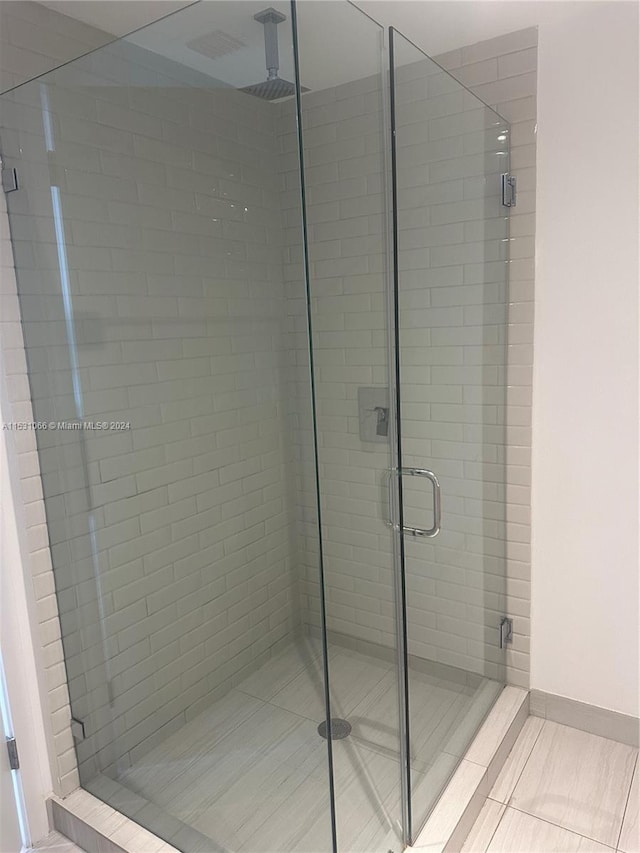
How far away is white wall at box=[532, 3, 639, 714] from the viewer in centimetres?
198

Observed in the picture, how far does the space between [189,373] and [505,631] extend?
1.56 m

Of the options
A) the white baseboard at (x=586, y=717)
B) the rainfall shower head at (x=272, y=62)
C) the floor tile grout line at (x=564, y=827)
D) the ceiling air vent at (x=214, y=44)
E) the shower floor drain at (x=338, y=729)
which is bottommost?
the floor tile grout line at (x=564, y=827)

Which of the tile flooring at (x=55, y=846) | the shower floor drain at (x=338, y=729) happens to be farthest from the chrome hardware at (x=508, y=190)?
the tile flooring at (x=55, y=846)

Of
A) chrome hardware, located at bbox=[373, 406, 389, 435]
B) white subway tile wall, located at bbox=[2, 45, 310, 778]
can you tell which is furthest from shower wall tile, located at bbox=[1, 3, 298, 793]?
chrome hardware, located at bbox=[373, 406, 389, 435]

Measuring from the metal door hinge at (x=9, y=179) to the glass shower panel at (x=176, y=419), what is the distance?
0.02m

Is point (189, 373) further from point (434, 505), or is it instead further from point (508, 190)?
point (508, 190)

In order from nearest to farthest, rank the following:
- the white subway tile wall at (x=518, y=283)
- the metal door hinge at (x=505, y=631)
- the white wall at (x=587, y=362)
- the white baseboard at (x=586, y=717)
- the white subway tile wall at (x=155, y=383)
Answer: the white subway tile wall at (x=155, y=383), the white wall at (x=587, y=362), the white subway tile wall at (x=518, y=283), the white baseboard at (x=586, y=717), the metal door hinge at (x=505, y=631)

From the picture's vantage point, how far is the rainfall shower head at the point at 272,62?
56.5 inches

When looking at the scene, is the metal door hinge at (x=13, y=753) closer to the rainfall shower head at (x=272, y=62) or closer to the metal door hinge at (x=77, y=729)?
the metal door hinge at (x=77, y=729)

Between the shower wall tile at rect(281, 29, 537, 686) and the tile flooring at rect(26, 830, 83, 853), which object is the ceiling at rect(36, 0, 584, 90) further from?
the tile flooring at rect(26, 830, 83, 853)

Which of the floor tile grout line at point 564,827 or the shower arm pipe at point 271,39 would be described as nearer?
the shower arm pipe at point 271,39

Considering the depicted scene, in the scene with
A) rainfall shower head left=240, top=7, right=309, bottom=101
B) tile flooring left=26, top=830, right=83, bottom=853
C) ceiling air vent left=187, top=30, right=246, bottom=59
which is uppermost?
ceiling air vent left=187, top=30, right=246, bottom=59

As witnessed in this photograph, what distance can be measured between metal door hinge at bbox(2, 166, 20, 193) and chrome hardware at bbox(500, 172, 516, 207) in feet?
5.08

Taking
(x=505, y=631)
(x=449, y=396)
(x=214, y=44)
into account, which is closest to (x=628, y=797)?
(x=505, y=631)
